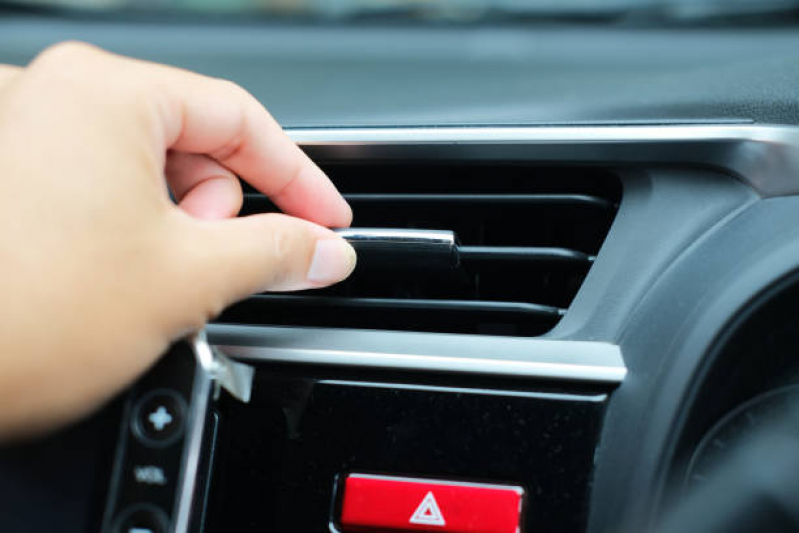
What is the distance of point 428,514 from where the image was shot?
2.62 feet

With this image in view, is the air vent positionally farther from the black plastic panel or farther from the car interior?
the black plastic panel

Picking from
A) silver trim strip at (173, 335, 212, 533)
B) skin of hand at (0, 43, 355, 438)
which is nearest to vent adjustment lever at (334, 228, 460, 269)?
skin of hand at (0, 43, 355, 438)

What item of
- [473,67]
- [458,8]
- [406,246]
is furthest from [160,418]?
[458,8]

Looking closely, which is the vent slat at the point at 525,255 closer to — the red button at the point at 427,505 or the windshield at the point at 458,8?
the red button at the point at 427,505

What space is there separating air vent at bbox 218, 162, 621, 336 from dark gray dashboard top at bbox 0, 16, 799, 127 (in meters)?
0.07

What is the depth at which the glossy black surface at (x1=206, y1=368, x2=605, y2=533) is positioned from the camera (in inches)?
31.3

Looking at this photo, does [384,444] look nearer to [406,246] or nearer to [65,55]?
[406,246]

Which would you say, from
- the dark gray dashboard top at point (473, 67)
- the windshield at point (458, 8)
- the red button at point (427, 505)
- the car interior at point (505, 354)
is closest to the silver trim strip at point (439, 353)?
the car interior at point (505, 354)

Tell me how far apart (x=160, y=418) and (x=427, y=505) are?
0.89 feet

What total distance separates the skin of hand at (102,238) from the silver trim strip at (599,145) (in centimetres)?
19

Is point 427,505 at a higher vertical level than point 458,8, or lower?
lower

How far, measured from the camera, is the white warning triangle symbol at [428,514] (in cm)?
80

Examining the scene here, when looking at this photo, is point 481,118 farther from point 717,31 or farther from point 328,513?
point 717,31

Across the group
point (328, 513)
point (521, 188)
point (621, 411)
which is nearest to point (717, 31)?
point (521, 188)
